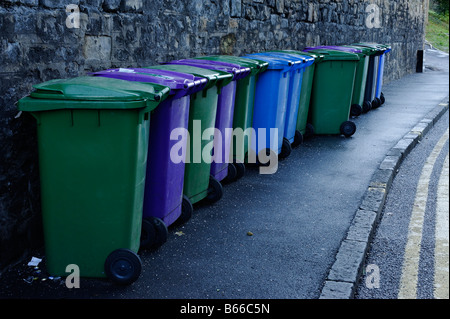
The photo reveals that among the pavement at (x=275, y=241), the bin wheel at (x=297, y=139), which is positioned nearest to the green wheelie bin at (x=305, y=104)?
the bin wheel at (x=297, y=139)

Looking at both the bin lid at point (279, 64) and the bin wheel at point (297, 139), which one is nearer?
the bin lid at point (279, 64)

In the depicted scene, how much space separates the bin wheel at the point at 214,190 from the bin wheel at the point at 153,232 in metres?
1.27

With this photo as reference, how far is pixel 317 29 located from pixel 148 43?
6593 millimetres

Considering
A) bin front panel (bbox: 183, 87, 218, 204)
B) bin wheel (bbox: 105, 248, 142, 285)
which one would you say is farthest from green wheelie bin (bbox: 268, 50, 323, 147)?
bin wheel (bbox: 105, 248, 142, 285)

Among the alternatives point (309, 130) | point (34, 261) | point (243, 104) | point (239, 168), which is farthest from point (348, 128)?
point (34, 261)

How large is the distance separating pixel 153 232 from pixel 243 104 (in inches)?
87.3

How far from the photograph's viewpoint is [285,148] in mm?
7746

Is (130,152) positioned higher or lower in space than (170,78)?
lower

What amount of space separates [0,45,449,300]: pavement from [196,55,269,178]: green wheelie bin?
288mm

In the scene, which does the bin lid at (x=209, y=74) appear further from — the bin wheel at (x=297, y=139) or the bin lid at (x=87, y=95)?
the bin wheel at (x=297, y=139)

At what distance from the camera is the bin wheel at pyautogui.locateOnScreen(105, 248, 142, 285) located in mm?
3898

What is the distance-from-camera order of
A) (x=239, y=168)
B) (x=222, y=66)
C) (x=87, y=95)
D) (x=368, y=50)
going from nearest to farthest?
(x=87, y=95), (x=222, y=66), (x=239, y=168), (x=368, y=50)

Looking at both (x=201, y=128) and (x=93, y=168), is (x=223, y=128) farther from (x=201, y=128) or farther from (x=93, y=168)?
(x=93, y=168)

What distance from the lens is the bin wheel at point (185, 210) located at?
509cm
